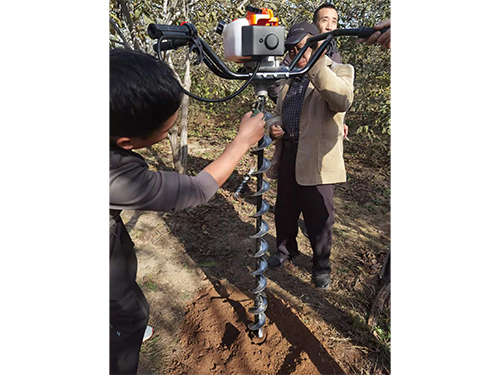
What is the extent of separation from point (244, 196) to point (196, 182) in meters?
4.13

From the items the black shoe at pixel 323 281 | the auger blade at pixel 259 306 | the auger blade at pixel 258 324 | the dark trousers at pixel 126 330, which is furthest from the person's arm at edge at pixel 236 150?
the black shoe at pixel 323 281

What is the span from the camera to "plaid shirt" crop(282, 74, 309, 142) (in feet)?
9.33

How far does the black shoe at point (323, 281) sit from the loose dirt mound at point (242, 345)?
0.52 m

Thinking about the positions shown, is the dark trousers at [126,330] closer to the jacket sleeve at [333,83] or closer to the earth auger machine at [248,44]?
the earth auger machine at [248,44]

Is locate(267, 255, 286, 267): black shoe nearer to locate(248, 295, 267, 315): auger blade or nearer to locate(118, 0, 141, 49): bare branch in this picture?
locate(248, 295, 267, 315): auger blade

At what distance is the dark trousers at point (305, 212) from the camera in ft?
9.34

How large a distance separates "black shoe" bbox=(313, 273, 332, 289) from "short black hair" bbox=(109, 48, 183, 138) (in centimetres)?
235

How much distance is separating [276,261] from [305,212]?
716 millimetres

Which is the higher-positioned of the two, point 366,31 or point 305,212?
point 366,31

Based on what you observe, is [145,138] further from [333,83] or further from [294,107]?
[294,107]

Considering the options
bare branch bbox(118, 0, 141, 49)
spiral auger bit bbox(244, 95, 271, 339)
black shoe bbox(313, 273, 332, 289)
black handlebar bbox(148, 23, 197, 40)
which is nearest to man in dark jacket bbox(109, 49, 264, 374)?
black handlebar bbox(148, 23, 197, 40)

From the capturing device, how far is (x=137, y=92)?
1.14 meters

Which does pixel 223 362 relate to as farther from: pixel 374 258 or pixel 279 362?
pixel 374 258

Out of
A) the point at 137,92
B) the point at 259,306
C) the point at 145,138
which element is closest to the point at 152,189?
the point at 145,138
